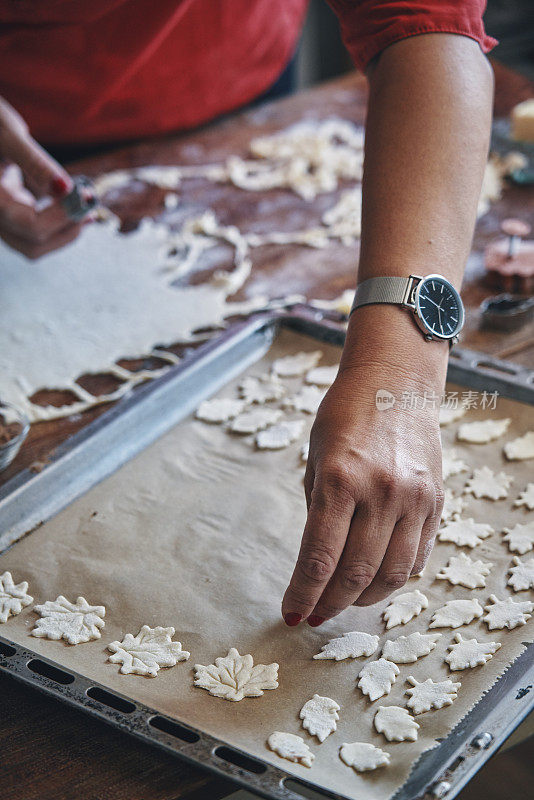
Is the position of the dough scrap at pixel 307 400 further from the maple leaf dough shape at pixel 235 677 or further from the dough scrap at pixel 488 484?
the maple leaf dough shape at pixel 235 677

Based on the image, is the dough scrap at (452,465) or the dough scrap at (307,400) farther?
the dough scrap at (307,400)

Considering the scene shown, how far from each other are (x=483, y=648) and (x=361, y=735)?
0.14 meters

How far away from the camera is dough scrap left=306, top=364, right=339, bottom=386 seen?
110 cm

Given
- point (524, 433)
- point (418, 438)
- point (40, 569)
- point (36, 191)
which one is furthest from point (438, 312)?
point (36, 191)

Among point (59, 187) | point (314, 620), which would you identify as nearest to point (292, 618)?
point (314, 620)

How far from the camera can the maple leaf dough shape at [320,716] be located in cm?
69

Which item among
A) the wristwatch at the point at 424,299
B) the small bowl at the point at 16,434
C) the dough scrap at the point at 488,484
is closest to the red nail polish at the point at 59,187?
the small bowl at the point at 16,434

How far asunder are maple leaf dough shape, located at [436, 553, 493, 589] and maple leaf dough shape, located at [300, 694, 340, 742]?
0.61 ft

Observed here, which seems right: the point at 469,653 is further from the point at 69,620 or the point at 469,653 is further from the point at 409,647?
the point at 69,620

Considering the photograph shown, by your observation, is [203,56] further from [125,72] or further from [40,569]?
[40,569]

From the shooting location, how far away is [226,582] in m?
0.84

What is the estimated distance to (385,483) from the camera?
69 centimetres

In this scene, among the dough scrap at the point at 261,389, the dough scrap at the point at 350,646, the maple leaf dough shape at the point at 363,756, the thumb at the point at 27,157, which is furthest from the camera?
the thumb at the point at 27,157

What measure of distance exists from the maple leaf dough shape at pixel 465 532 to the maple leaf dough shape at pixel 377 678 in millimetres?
168
